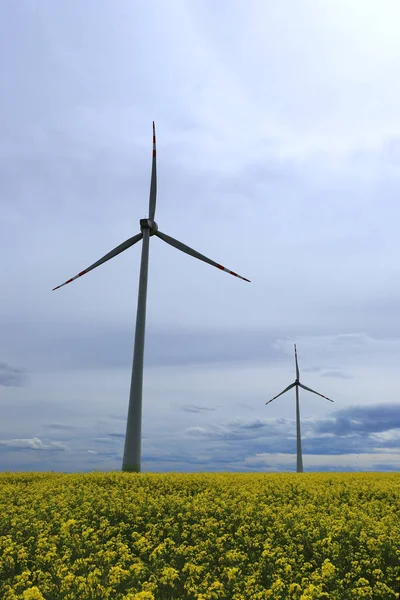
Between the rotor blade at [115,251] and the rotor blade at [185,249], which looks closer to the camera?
the rotor blade at [185,249]

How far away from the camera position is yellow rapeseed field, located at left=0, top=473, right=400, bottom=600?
511 inches

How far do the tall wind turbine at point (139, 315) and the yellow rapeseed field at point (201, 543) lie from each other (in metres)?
6.93

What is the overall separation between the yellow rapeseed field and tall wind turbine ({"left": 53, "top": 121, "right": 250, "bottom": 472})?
22.7 feet

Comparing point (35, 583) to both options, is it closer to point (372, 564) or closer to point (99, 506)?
point (99, 506)

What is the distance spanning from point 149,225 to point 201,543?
28771 mm

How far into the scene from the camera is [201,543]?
16406mm

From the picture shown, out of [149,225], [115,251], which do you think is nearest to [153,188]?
[149,225]

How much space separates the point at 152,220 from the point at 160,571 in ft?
104

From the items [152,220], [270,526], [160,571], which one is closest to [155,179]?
[152,220]

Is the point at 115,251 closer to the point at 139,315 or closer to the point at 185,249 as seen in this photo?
the point at 185,249

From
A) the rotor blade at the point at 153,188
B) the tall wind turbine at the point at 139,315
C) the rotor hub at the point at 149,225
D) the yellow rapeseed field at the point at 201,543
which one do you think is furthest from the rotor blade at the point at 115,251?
the yellow rapeseed field at the point at 201,543

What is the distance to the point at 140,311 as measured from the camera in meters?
37.1

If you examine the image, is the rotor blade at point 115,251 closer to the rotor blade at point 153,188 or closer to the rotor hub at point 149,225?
the rotor hub at point 149,225

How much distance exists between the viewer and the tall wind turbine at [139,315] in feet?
111
